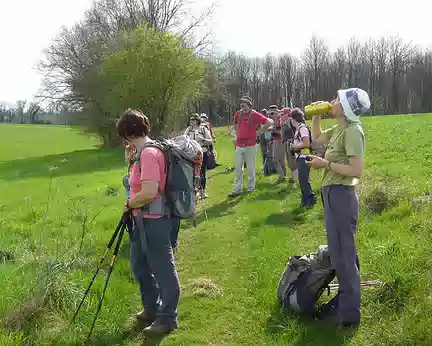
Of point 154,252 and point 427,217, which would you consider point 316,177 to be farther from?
point 154,252

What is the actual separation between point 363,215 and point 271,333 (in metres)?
3.61

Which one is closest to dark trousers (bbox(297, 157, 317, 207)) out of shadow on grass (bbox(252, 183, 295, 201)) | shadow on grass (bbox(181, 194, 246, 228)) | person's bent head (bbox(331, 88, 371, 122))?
shadow on grass (bbox(252, 183, 295, 201))

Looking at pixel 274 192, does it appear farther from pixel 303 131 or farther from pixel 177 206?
pixel 177 206

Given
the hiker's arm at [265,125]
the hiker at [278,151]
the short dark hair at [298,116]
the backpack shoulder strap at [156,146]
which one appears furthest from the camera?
the hiker at [278,151]

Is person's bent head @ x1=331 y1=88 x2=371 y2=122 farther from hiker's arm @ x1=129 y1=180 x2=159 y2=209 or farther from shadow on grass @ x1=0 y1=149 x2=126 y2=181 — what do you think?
shadow on grass @ x1=0 y1=149 x2=126 y2=181

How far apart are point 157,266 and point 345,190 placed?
1.79 meters

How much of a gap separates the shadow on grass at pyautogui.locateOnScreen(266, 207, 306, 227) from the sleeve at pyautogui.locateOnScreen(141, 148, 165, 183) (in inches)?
167

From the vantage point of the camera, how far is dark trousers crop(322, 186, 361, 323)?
3.76 meters

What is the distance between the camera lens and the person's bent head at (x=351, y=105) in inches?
146

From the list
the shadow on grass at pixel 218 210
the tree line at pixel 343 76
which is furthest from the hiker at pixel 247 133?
the tree line at pixel 343 76

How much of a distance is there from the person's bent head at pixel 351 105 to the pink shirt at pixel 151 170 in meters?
1.57

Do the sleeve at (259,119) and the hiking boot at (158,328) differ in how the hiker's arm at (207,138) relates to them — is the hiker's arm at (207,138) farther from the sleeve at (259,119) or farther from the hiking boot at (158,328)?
the hiking boot at (158,328)

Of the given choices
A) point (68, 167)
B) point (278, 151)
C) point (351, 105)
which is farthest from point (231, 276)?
point (68, 167)

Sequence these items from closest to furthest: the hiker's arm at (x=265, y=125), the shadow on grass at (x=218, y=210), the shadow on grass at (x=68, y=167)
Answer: the shadow on grass at (x=218, y=210) → the hiker's arm at (x=265, y=125) → the shadow on grass at (x=68, y=167)
